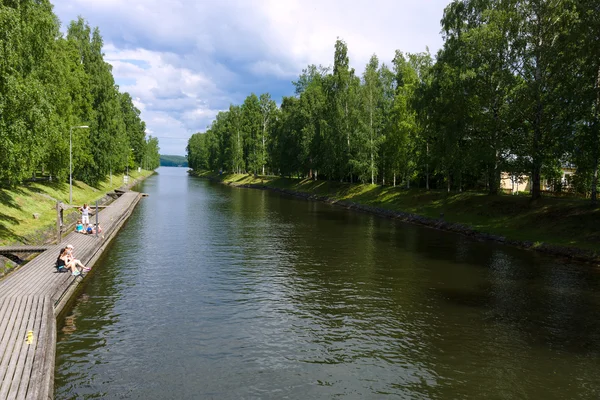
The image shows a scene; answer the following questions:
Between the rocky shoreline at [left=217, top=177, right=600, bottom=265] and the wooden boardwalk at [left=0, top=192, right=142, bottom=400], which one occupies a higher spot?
the rocky shoreline at [left=217, top=177, right=600, bottom=265]

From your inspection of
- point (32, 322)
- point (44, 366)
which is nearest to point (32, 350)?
point (44, 366)

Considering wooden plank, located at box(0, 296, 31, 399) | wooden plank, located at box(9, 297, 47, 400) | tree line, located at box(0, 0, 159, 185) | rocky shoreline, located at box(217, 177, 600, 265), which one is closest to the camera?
wooden plank, located at box(9, 297, 47, 400)

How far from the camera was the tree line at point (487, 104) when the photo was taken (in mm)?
35312

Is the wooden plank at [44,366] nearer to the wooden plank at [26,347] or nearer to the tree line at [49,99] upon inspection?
the wooden plank at [26,347]

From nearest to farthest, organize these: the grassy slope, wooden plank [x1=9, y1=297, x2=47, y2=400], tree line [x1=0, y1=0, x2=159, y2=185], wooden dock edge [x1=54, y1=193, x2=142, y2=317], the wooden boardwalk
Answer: wooden plank [x1=9, y1=297, x2=47, y2=400]
the wooden boardwalk
wooden dock edge [x1=54, y1=193, x2=142, y2=317]
tree line [x1=0, y1=0, x2=159, y2=185]
the grassy slope

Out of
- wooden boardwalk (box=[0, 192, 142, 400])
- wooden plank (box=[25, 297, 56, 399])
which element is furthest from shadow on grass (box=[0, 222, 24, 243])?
wooden plank (box=[25, 297, 56, 399])

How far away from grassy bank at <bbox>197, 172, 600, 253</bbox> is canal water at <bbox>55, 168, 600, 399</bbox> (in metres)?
4.51

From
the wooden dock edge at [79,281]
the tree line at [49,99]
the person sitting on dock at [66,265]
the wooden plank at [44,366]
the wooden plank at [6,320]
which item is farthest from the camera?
the tree line at [49,99]

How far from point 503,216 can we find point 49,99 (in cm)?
4429

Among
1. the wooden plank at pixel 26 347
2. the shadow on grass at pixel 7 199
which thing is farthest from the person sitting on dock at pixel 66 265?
the shadow on grass at pixel 7 199

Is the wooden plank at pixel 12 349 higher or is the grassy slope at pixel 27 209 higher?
the grassy slope at pixel 27 209

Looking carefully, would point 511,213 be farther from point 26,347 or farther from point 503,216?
point 26,347

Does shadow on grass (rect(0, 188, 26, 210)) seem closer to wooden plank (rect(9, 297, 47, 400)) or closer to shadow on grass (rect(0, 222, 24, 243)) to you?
shadow on grass (rect(0, 222, 24, 243))

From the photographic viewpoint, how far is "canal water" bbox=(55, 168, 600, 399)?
12.7 metres
